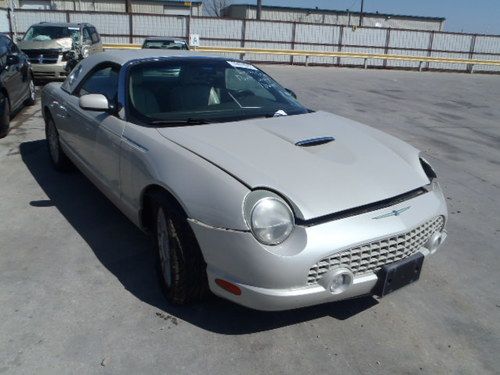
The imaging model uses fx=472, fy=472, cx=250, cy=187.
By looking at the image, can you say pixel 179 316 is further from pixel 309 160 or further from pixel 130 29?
pixel 130 29

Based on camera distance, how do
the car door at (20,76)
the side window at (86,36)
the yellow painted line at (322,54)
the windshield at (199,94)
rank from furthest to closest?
the yellow painted line at (322,54) < the side window at (86,36) < the car door at (20,76) < the windshield at (199,94)

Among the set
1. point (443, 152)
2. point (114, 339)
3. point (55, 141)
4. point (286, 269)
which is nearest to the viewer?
point (286, 269)

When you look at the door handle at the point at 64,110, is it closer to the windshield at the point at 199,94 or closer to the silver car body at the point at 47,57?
the windshield at the point at 199,94

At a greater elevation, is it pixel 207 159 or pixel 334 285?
pixel 207 159

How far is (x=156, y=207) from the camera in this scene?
3.04m

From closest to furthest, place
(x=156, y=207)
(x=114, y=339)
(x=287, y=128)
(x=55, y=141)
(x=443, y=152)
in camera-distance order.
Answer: (x=114, y=339), (x=156, y=207), (x=287, y=128), (x=55, y=141), (x=443, y=152)

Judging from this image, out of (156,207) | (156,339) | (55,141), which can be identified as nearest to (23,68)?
(55,141)

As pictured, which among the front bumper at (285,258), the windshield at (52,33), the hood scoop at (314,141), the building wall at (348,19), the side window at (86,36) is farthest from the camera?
the building wall at (348,19)

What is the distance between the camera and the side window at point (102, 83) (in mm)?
3918

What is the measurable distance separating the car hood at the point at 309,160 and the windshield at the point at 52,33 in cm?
1187

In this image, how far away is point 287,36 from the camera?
25.4 m

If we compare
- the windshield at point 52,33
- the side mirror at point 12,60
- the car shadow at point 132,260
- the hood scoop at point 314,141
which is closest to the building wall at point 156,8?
the windshield at point 52,33

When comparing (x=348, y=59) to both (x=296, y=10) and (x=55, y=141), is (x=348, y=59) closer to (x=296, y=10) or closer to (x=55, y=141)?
(x=55, y=141)

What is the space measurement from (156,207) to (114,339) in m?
0.84
